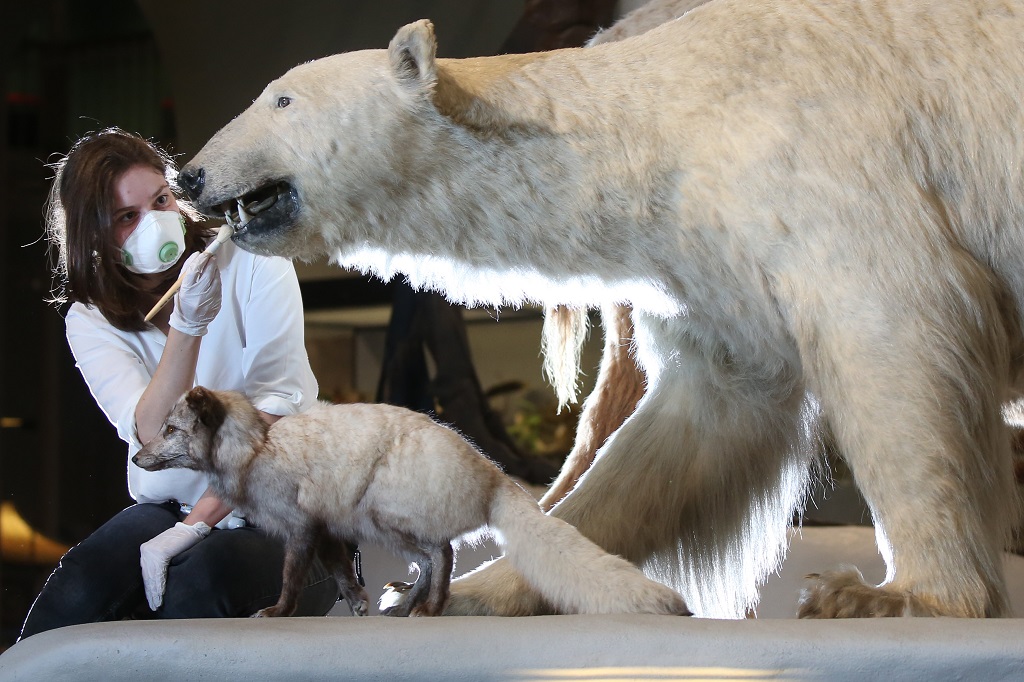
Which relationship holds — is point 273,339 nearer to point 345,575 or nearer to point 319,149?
point 319,149

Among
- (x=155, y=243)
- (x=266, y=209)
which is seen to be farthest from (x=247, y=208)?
(x=155, y=243)

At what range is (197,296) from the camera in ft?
4.26

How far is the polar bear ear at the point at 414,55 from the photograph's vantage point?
4.12ft

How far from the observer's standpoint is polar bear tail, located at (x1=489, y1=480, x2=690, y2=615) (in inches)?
41.9

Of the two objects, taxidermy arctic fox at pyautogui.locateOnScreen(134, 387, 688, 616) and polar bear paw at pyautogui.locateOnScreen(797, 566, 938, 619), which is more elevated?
taxidermy arctic fox at pyautogui.locateOnScreen(134, 387, 688, 616)

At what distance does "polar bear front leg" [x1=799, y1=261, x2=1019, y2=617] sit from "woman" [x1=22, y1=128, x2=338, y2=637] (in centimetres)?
64

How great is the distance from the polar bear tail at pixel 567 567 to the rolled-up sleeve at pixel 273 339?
16.7 inches

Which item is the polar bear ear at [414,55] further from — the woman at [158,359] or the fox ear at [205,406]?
the fox ear at [205,406]

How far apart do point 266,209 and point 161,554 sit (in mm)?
457

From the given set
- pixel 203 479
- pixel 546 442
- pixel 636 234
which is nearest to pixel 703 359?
pixel 636 234

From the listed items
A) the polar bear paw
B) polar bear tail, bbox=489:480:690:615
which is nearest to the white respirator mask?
polar bear tail, bbox=489:480:690:615

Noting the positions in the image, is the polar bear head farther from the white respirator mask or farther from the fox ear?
the fox ear

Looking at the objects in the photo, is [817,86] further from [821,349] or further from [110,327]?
[110,327]

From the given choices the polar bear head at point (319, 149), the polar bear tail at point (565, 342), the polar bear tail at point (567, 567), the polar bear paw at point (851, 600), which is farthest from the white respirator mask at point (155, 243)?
the polar bear paw at point (851, 600)
